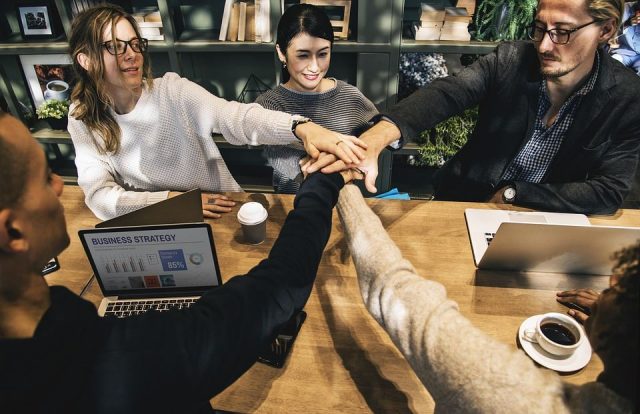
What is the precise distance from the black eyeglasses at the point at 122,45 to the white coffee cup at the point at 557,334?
1794 mm

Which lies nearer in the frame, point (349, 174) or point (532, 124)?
point (349, 174)

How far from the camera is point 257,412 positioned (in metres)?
0.97

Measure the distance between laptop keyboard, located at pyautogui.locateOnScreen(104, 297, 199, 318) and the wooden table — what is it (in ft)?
0.30

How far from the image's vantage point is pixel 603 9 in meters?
1.54

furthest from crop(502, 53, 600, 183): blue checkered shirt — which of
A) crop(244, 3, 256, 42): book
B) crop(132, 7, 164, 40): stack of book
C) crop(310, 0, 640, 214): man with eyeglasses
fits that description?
crop(132, 7, 164, 40): stack of book

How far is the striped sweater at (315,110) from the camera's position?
79.4 inches

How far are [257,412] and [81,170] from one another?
1.35 m

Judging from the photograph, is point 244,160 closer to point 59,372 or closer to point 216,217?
point 216,217

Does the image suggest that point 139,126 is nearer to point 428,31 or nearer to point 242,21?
point 242,21

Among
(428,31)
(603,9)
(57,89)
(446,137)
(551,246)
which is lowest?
(446,137)

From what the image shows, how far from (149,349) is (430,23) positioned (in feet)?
8.85

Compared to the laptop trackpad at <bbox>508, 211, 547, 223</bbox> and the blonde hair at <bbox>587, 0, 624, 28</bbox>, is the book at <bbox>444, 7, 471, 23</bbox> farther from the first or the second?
the laptop trackpad at <bbox>508, 211, 547, 223</bbox>

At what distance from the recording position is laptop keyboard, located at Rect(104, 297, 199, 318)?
1.23 m

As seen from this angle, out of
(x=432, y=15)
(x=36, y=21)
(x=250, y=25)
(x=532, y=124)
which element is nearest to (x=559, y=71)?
(x=532, y=124)
